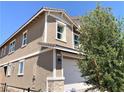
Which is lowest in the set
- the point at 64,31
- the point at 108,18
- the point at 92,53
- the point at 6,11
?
the point at 92,53

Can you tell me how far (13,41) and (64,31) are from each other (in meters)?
8.73

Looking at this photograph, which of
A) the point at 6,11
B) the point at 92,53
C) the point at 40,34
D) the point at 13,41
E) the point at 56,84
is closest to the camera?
the point at 92,53

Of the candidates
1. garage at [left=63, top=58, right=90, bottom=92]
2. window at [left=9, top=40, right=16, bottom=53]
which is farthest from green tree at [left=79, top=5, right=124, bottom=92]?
window at [left=9, top=40, right=16, bottom=53]

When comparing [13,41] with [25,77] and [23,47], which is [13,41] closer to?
[23,47]

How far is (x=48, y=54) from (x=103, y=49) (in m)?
6.20

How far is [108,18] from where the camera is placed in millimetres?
7625

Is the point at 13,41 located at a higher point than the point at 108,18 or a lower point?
higher

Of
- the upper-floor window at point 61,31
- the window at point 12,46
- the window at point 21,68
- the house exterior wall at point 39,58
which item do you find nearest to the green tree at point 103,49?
the house exterior wall at point 39,58

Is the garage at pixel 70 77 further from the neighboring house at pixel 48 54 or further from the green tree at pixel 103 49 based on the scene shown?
the green tree at pixel 103 49

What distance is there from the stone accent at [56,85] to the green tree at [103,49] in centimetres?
423

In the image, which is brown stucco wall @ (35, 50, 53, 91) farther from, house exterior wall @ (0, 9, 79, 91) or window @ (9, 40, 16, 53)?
window @ (9, 40, 16, 53)

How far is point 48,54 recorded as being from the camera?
12406 mm

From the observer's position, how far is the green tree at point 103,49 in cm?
671

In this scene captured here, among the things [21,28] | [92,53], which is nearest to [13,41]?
[21,28]
